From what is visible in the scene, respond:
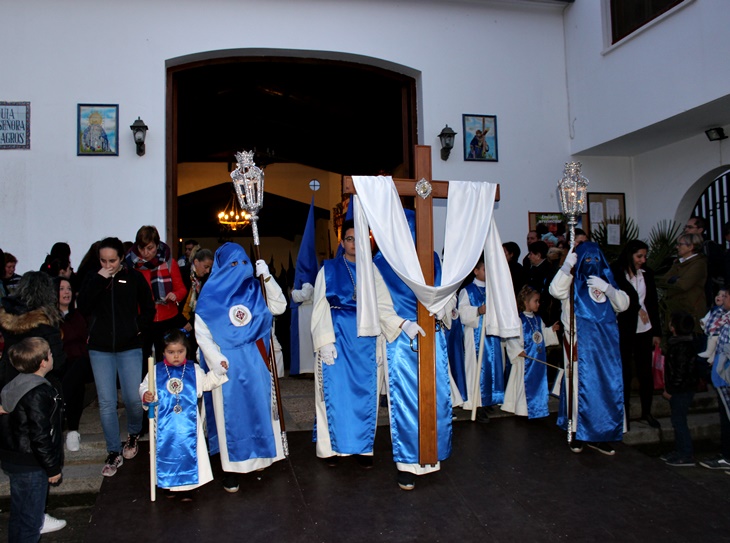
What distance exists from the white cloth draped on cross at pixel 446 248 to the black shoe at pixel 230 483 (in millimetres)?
1369

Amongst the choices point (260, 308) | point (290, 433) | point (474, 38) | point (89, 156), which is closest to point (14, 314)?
point (260, 308)

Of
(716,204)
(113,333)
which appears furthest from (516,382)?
(716,204)

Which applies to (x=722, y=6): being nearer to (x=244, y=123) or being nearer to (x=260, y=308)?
(x=260, y=308)

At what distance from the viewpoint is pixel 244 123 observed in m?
13.0

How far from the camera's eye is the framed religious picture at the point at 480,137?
340 inches

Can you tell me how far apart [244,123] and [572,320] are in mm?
9426

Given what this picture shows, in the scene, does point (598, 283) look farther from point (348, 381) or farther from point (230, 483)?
point (230, 483)

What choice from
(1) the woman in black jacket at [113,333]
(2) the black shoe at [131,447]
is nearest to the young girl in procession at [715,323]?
(1) the woman in black jacket at [113,333]

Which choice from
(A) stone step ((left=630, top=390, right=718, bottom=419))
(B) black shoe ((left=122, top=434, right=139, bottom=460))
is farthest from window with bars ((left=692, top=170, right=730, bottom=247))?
(B) black shoe ((left=122, top=434, right=139, bottom=460))

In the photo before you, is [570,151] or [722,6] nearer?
[722,6]

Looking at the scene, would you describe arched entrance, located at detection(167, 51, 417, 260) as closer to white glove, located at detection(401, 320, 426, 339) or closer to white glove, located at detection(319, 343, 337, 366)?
white glove, located at detection(319, 343, 337, 366)

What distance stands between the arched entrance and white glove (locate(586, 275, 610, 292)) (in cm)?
427

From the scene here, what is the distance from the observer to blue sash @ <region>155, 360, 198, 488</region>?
4.21 metres

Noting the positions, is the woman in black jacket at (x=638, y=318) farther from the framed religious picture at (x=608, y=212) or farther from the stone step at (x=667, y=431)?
the framed religious picture at (x=608, y=212)
